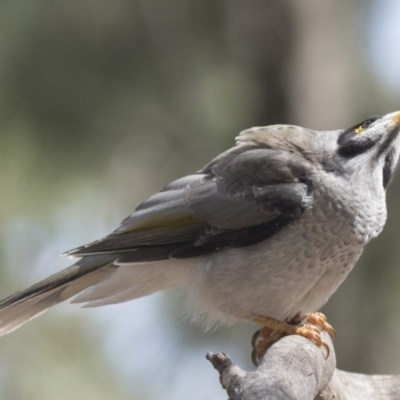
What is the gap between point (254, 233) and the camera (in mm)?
4012

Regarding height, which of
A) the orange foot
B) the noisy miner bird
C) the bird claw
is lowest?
the bird claw

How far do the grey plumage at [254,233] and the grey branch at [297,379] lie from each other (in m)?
0.35

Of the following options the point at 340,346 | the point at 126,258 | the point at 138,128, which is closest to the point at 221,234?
the point at 126,258

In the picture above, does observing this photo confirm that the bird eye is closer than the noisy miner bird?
No

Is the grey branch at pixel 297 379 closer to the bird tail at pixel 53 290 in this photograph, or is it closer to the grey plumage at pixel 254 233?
the grey plumage at pixel 254 233

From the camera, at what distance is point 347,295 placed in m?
6.79

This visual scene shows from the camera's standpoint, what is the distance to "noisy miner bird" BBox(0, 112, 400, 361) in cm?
388

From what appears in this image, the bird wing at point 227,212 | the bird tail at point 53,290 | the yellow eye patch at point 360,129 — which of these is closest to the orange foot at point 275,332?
the bird wing at point 227,212

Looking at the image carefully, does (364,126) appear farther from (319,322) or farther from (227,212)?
(319,322)

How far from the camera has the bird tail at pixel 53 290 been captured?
4180mm

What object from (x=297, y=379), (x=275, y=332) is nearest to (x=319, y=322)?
(x=275, y=332)

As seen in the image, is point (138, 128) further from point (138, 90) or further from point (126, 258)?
point (126, 258)

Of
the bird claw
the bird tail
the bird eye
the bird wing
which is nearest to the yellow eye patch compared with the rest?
the bird eye

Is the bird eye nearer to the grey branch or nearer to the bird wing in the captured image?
the bird wing
